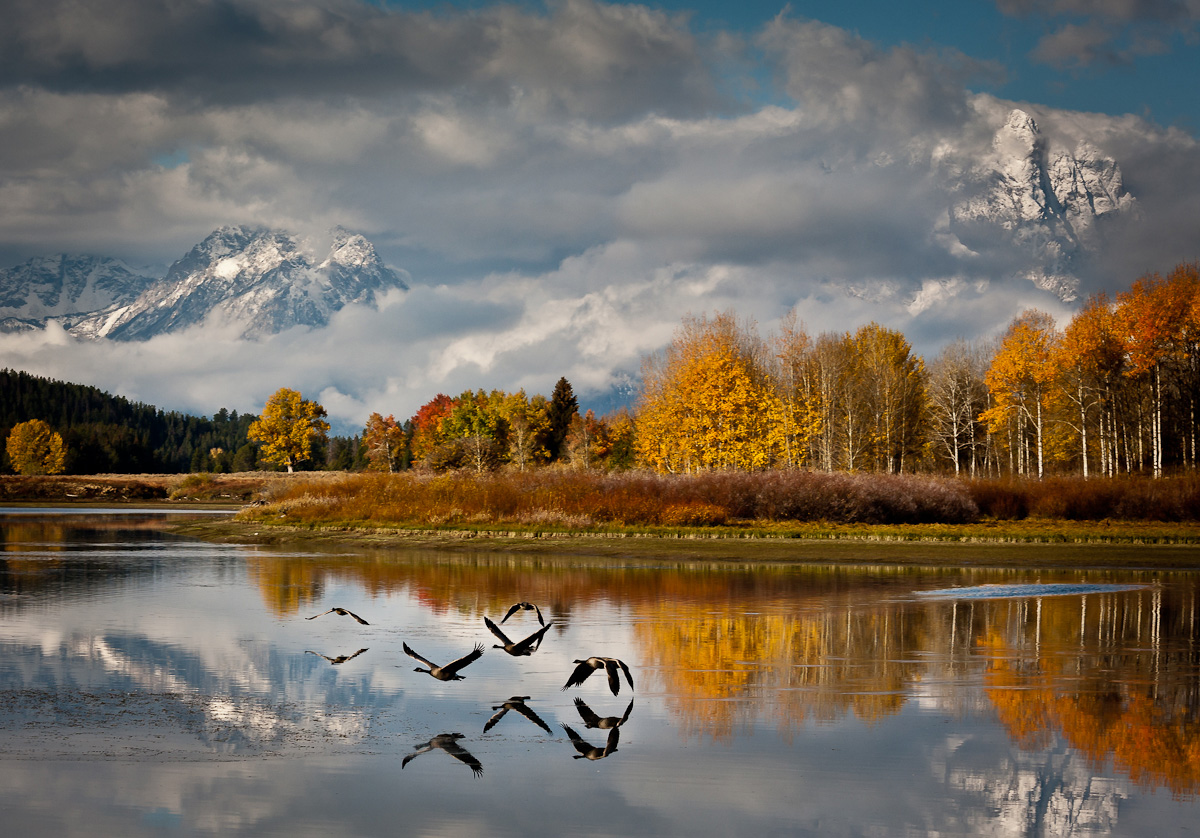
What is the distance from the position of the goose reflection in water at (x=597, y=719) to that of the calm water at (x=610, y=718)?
0.03 m

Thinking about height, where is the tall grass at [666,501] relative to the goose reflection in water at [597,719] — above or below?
above

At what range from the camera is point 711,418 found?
5900cm

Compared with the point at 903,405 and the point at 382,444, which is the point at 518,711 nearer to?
the point at 903,405

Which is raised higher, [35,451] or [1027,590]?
[35,451]

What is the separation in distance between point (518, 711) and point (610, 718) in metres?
1.19

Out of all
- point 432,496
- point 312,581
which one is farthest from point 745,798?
point 432,496

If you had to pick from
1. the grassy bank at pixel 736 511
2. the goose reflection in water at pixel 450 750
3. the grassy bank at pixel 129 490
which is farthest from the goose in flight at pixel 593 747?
the grassy bank at pixel 129 490

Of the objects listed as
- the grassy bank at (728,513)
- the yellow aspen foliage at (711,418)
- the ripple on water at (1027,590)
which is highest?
the yellow aspen foliage at (711,418)

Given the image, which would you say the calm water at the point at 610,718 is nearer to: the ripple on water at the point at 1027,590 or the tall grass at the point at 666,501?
the ripple on water at the point at 1027,590

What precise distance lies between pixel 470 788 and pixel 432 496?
38.7 m

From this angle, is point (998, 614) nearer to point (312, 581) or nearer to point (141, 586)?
point (312, 581)

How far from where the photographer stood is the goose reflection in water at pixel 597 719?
36.5 feet

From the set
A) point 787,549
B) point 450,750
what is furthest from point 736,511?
point 450,750

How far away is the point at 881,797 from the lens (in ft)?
29.1
